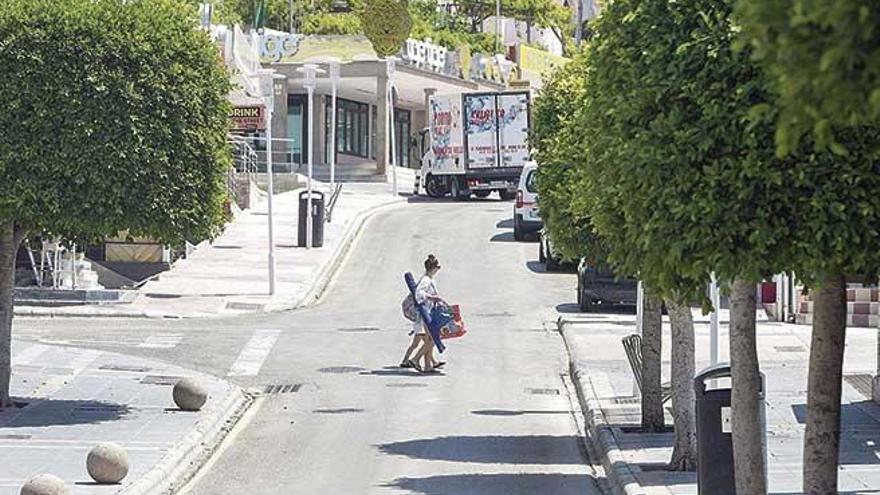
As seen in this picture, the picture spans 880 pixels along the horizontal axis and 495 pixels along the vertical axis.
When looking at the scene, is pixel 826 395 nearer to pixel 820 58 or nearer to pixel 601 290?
pixel 820 58

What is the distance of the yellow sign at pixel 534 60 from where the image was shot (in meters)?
83.8

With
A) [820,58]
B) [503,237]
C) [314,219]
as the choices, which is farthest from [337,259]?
[820,58]

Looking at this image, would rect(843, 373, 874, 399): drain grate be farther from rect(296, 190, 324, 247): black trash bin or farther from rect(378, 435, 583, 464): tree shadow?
rect(296, 190, 324, 247): black trash bin

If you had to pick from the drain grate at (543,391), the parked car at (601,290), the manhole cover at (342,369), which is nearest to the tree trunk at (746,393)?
the drain grate at (543,391)

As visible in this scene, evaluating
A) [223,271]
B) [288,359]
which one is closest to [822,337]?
[288,359]

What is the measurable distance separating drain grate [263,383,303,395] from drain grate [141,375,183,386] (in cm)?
126

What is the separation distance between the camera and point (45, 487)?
44.3 feet

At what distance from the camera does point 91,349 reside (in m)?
27.3

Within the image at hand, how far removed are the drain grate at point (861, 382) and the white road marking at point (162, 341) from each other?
1103 cm

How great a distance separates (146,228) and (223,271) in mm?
18086

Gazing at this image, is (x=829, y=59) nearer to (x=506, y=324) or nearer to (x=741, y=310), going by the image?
(x=741, y=310)

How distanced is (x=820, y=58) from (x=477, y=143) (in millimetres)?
50416

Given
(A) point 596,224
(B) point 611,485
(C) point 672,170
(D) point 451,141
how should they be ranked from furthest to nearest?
(D) point 451,141 → (B) point 611,485 → (A) point 596,224 → (C) point 672,170

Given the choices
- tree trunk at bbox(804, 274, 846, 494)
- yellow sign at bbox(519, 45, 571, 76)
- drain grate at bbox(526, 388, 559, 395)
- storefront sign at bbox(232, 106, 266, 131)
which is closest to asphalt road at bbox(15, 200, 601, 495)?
drain grate at bbox(526, 388, 559, 395)
